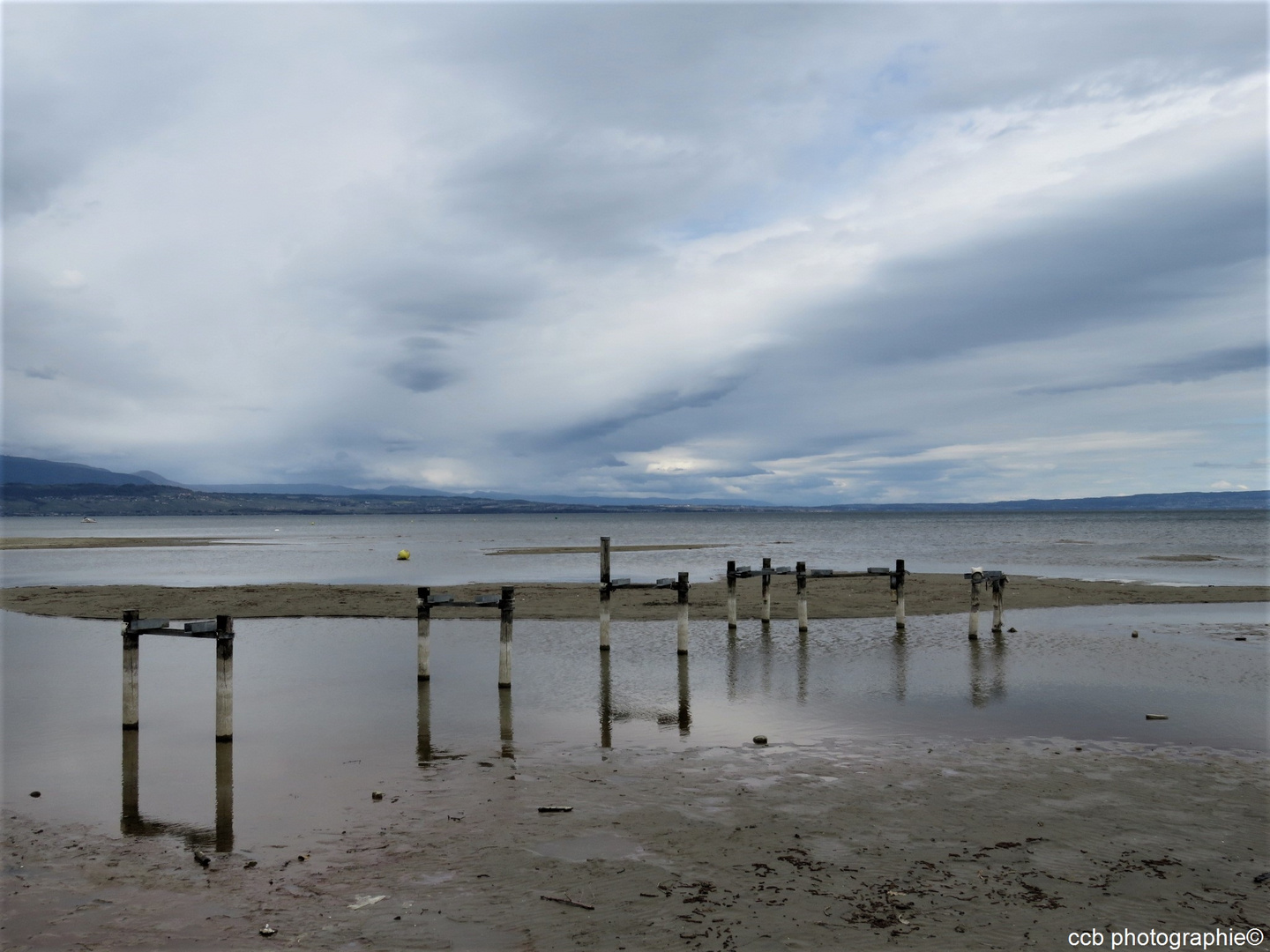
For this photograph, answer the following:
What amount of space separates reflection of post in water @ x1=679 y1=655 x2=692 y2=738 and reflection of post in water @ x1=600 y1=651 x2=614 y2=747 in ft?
4.41

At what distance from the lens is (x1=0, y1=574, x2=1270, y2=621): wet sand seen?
32188 mm

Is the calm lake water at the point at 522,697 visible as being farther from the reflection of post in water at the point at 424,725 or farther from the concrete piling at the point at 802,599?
the concrete piling at the point at 802,599

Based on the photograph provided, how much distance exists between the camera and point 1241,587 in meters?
40.6

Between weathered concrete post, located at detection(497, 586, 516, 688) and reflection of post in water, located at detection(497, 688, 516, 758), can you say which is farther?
weathered concrete post, located at detection(497, 586, 516, 688)

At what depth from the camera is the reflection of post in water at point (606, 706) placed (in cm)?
1520

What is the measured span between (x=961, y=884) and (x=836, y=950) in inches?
80.0

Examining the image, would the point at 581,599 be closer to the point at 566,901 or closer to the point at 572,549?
the point at 566,901

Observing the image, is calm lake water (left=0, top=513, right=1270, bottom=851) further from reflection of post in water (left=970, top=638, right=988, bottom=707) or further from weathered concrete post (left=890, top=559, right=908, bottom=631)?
weathered concrete post (left=890, top=559, right=908, bottom=631)

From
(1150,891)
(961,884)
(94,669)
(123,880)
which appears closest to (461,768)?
(123,880)

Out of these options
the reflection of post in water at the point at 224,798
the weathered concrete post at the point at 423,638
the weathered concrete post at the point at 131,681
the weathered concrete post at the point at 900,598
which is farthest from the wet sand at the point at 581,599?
the reflection of post in water at the point at 224,798

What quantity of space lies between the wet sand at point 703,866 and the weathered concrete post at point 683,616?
9.71m

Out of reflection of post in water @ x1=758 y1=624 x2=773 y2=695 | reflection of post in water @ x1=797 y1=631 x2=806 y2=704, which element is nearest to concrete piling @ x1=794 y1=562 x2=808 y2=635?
reflection of post in water @ x1=797 y1=631 x2=806 y2=704

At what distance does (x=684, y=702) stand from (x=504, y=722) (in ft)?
13.1

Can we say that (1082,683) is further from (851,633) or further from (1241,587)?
(1241,587)
